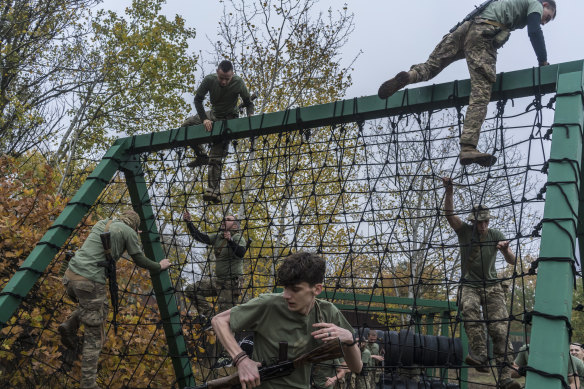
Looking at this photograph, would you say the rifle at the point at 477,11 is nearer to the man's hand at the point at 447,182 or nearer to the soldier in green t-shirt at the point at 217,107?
the man's hand at the point at 447,182

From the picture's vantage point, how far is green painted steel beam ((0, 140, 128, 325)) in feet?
13.0

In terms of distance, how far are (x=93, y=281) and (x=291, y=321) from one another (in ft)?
7.39

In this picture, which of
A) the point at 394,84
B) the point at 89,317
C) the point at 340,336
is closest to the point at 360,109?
the point at 394,84

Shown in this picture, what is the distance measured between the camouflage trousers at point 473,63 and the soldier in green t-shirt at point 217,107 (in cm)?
188

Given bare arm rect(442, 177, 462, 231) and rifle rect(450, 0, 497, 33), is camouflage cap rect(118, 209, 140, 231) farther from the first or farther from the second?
rifle rect(450, 0, 497, 33)

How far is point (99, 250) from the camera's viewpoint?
414cm

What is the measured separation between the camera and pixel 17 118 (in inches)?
460

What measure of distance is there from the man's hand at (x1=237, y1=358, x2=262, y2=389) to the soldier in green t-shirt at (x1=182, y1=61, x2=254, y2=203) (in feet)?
8.65

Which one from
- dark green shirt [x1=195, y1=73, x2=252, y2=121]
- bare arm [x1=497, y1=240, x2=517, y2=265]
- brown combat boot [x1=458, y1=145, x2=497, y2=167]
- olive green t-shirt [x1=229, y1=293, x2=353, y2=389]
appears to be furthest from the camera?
dark green shirt [x1=195, y1=73, x2=252, y2=121]

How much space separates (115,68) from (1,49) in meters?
3.27

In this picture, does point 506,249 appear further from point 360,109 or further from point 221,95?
point 221,95

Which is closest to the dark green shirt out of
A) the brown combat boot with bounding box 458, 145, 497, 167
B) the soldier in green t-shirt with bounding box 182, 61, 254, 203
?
the soldier in green t-shirt with bounding box 182, 61, 254, 203

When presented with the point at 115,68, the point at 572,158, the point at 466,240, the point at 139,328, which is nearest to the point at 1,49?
the point at 115,68

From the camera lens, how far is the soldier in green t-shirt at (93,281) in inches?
159
